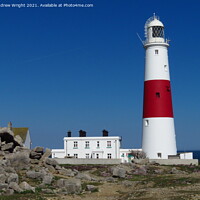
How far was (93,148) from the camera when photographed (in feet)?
207

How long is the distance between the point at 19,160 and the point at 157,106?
2251cm

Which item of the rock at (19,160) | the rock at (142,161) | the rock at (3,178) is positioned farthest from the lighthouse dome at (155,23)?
the rock at (3,178)

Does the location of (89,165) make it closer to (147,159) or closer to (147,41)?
(147,159)

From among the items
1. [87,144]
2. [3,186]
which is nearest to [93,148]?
[87,144]

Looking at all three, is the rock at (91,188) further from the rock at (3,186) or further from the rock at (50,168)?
the rock at (50,168)

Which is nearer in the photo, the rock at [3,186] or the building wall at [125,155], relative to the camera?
the rock at [3,186]

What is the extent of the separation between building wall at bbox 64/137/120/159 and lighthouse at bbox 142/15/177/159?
737 cm

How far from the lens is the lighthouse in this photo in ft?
178

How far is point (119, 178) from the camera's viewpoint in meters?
41.3

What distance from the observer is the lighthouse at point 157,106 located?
5441 centimetres

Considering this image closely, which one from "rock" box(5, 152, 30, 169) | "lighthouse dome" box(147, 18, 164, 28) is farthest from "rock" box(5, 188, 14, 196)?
"lighthouse dome" box(147, 18, 164, 28)

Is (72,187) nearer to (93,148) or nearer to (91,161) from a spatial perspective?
(91,161)

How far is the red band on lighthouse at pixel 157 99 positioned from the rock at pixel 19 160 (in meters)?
21.4

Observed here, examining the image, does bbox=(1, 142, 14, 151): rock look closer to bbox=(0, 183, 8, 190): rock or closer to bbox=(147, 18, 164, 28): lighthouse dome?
bbox=(0, 183, 8, 190): rock
